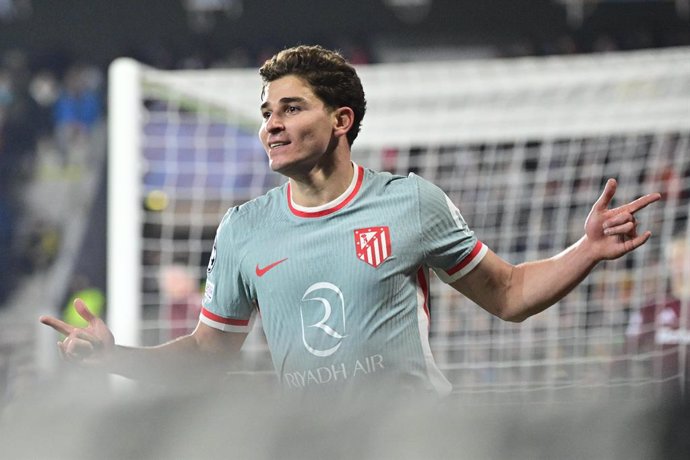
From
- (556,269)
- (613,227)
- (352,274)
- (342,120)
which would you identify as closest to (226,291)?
(352,274)

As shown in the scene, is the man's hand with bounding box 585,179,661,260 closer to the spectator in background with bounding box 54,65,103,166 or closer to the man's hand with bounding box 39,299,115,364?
the man's hand with bounding box 39,299,115,364

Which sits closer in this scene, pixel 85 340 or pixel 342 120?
pixel 85 340

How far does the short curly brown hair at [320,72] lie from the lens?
2.60 meters

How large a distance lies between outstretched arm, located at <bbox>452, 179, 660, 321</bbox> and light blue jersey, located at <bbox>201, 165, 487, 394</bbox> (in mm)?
63

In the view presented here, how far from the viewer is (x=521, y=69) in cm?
553

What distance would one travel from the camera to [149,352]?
101 inches

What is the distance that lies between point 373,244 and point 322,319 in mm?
212

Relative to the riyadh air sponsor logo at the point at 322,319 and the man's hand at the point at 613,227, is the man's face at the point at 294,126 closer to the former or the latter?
the riyadh air sponsor logo at the point at 322,319

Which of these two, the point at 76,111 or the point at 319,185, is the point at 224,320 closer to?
the point at 319,185

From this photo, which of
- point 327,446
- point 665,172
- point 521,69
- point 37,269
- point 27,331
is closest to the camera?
point 327,446

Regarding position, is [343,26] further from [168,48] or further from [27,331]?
[27,331]

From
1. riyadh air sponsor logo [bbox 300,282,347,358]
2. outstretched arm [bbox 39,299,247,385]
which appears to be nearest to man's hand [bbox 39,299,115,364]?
outstretched arm [bbox 39,299,247,385]

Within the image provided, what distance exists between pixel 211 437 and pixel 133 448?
0.23 ft

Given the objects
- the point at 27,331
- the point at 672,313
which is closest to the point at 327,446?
the point at 672,313
